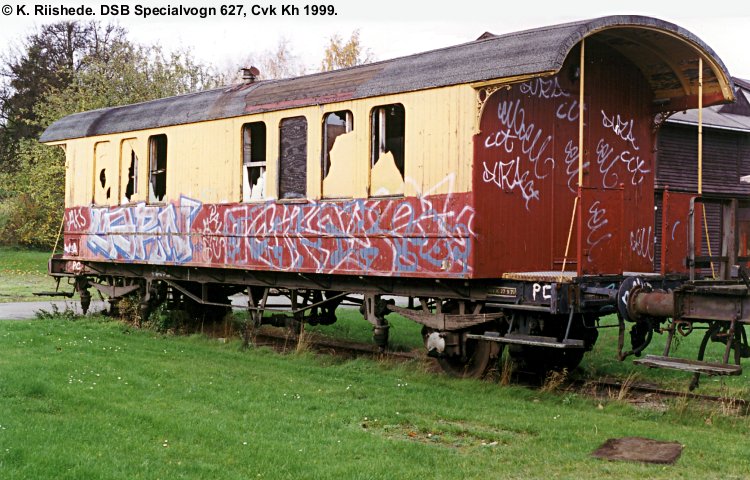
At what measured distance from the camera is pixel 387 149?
11547 mm

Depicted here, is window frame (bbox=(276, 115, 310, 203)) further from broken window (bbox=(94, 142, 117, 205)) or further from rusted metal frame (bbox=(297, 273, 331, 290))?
broken window (bbox=(94, 142, 117, 205))

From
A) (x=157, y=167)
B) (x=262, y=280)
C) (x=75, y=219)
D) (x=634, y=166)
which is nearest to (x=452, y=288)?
(x=634, y=166)

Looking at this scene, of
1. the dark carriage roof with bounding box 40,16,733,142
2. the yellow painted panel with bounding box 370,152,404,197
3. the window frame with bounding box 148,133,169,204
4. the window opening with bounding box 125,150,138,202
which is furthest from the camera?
the window opening with bounding box 125,150,138,202

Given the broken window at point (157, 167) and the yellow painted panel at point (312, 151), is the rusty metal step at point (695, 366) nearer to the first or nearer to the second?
the yellow painted panel at point (312, 151)

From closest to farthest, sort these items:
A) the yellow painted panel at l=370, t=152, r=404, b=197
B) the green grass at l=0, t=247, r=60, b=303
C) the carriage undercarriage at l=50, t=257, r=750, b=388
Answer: the carriage undercarriage at l=50, t=257, r=750, b=388
the yellow painted panel at l=370, t=152, r=404, b=197
the green grass at l=0, t=247, r=60, b=303

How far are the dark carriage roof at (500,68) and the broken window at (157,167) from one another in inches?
44.0

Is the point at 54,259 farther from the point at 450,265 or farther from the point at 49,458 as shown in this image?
the point at 49,458

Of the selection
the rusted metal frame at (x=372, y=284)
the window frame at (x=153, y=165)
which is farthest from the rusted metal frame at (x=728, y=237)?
the window frame at (x=153, y=165)

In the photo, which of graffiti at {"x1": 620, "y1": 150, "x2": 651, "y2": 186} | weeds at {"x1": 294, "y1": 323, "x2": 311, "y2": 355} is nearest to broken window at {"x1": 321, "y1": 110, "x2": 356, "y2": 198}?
weeds at {"x1": 294, "y1": 323, "x2": 311, "y2": 355}

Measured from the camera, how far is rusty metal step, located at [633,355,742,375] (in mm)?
8111

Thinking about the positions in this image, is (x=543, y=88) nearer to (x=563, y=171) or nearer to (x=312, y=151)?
(x=563, y=171)

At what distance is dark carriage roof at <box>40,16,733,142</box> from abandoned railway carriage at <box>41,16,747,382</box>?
26 millimetres

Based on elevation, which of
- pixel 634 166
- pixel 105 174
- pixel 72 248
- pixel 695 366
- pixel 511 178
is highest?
pixel 105 174

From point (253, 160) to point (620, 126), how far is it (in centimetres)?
532
